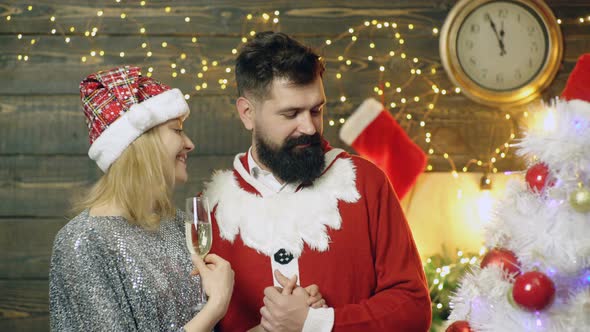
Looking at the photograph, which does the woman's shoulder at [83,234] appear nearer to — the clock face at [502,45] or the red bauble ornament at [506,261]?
the red bauble ornament at [506,261]

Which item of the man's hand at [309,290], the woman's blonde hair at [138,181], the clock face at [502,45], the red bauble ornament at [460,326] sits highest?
the clock face at [502,45]

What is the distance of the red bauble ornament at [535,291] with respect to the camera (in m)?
1.62

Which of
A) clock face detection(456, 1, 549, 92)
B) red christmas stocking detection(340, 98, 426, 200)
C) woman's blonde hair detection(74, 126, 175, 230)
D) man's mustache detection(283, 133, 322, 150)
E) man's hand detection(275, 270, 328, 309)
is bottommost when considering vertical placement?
man's hand detection(275, 270, 328, 309)

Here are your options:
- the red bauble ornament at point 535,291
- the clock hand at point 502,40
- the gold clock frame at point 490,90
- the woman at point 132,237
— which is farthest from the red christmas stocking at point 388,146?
the red bauble ornament at point 535,291

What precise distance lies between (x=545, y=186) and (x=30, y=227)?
2170 millimetres

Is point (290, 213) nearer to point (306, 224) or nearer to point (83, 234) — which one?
point (306, 224)

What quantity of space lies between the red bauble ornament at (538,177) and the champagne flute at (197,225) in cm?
80

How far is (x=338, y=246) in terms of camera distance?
1959 millimetres

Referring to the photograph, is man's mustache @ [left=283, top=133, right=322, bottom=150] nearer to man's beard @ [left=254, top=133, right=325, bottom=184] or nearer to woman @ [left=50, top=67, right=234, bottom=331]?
man's beard @ [left=254, top=133, right=325, bottom=184]

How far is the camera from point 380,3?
314cm

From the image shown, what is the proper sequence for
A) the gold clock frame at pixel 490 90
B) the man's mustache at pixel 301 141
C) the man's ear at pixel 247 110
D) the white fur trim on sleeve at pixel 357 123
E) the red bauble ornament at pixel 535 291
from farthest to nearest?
the gold clock frame at pixel 490 90 < the white fur trim on sleeve at pixel 357 123 < the man's ear at pixel 247 110 < the man's mustache at pixel 301 141 < the red bauble ornament at pixel 535 291

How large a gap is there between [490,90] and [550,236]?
5.26ft

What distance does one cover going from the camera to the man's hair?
197 cm

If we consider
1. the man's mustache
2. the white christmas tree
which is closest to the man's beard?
the man's mustache
